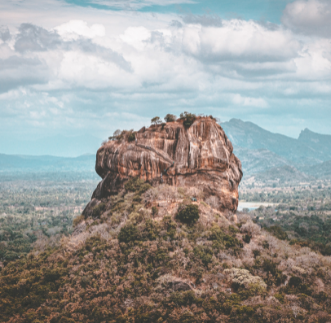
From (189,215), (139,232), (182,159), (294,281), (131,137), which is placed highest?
(131,137)

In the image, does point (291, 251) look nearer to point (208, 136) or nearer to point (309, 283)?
point (309, 283)

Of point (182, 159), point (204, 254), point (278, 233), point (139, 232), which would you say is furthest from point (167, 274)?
point (278, 233)

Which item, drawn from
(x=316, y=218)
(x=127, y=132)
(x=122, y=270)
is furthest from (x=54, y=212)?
(x=122, y=270)

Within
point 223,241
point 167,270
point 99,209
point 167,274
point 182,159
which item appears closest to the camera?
point 167,274

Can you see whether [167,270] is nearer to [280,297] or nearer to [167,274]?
[167,274]

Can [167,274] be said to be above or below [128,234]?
below

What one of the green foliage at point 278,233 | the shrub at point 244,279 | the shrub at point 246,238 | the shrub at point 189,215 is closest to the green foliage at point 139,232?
the shrub at point 189,215

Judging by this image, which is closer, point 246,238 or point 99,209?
point 246,238
